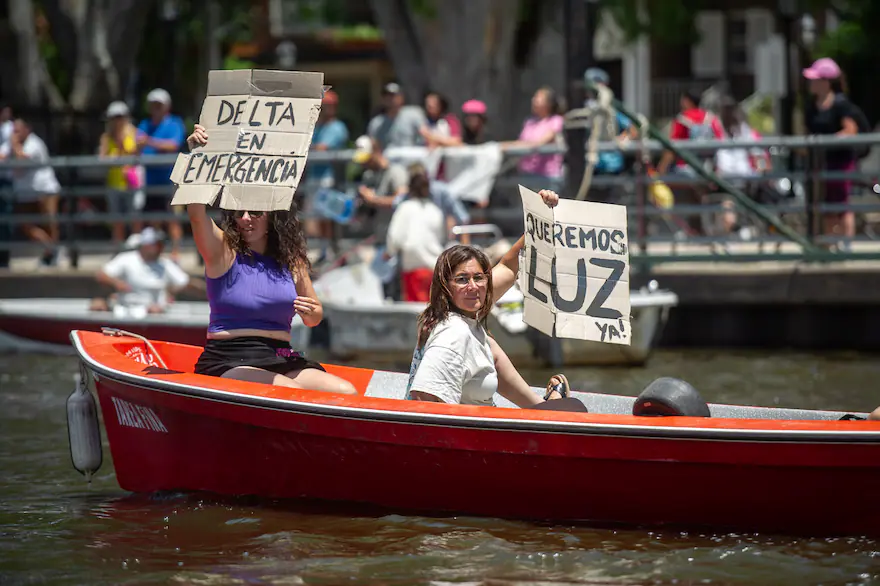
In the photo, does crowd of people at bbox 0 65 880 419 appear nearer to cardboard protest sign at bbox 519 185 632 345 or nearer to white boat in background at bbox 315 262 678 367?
cardboard protest sign at bbox 519 185 632 345

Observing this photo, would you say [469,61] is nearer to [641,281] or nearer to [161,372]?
[641,281]

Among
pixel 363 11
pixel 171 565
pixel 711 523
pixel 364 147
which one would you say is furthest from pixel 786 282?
pixel 363 11

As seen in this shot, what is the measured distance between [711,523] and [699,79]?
26939 mm

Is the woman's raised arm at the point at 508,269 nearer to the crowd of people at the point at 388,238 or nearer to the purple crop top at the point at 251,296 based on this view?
the crowd of people at the point at 388,238

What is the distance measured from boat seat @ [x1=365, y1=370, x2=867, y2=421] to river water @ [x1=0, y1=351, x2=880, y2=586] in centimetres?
72

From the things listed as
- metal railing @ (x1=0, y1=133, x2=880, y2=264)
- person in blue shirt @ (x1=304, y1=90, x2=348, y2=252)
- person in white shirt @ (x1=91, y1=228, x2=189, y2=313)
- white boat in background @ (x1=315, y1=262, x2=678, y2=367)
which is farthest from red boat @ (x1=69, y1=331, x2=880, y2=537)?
person in blue shirt @ (x1=304, y1=90, x2=348, y2=252)

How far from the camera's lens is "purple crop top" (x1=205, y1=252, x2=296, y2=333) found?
6949mm

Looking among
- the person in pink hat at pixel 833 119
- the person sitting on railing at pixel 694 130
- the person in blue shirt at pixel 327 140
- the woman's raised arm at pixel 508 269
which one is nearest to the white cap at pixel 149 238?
the person in blue shirt at pixel 327 140

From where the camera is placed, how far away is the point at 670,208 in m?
12.6

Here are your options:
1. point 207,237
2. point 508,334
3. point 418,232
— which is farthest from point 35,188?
point 207,237

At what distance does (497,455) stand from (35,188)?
9.64 metres

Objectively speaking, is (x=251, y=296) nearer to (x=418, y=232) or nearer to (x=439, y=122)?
(x=418, y=232)

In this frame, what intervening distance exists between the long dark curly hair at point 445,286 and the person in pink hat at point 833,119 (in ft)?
22.7

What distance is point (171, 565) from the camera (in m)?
6.09
